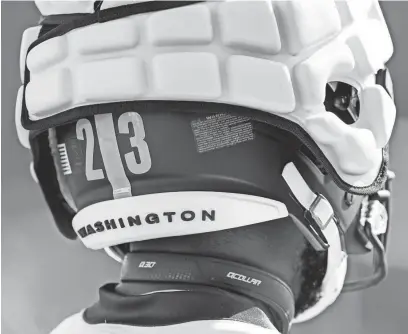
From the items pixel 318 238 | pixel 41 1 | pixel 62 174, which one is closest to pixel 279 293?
pixel 318 238

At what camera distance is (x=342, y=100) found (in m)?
0.80

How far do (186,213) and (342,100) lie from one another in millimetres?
214

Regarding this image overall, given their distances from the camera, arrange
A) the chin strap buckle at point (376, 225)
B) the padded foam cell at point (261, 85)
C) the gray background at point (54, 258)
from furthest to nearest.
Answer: the gray background at point (54, 258) < the chin strap buckle at point (376, 225) < the padded foam cell at point (261, 85)

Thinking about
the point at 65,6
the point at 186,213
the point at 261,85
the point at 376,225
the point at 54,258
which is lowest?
the point at 54,258

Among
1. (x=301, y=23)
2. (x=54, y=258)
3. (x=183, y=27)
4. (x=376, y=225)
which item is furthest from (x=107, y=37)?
(x=54, y=258)

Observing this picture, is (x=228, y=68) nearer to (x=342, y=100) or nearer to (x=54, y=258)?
(x=342, y=100)

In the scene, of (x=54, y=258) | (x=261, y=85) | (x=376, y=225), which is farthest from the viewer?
(x=54, y=258)

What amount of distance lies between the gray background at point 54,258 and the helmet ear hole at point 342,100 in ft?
2.04

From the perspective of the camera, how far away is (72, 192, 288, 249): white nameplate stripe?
0.74m

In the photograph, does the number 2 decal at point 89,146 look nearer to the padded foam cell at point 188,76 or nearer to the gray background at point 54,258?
the padded foam cell at point 188,76

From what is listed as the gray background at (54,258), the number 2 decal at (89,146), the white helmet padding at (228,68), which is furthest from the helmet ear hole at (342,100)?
the gray background at (54,258)

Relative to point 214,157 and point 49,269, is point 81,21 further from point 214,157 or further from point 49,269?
point 49,269

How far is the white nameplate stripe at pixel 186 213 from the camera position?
742mm

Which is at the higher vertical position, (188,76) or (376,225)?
(188,76)
